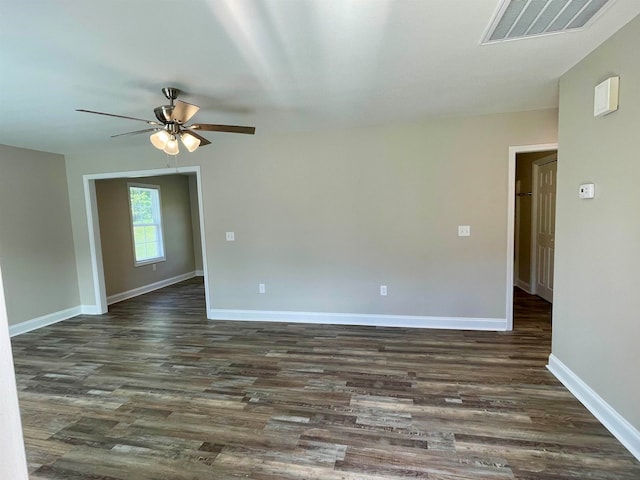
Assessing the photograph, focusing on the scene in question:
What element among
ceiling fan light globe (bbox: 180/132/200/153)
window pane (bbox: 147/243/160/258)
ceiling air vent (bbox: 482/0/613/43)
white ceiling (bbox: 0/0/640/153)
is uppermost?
white ceiling (bbox: 0/0/640/153)

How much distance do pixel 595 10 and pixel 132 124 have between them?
150 inches

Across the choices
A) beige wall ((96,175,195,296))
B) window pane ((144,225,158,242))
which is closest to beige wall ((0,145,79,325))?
beige wall ((96,175,195,296))

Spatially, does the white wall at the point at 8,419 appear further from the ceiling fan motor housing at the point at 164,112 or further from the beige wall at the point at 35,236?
the beige wall at the point at 35,236

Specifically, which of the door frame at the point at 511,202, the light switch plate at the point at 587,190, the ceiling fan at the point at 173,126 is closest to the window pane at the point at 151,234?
the ceiling fan at the point at 173,126

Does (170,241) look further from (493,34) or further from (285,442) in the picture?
(493,34)

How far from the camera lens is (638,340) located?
5.96ft

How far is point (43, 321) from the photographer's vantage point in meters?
4.45

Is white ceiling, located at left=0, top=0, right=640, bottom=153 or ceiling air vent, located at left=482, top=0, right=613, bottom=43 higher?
white ceiling, located at left=0, top=0, right=640, bottom=153

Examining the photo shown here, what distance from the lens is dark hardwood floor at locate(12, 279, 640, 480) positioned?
1814 mm

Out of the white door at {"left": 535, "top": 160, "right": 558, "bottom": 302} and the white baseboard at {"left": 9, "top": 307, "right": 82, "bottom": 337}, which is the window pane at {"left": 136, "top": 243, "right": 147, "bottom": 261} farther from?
the white door at {"left": 535, "top": 160, "right": 558, "bottom": 302}

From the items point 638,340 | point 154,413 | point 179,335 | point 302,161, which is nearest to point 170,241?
point 179,335

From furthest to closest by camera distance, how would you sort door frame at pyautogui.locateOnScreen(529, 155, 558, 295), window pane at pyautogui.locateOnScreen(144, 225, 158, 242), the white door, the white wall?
window pane at pyautogui.locateOnScreen(144, 225, 158, 242) → door frame at pyautogui.locateOnScreen(529, 155, 558, 295) → the white door → the white wall

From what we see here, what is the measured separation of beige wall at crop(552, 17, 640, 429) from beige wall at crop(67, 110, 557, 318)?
3.34 ft

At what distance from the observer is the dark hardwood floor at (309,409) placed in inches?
71.4
